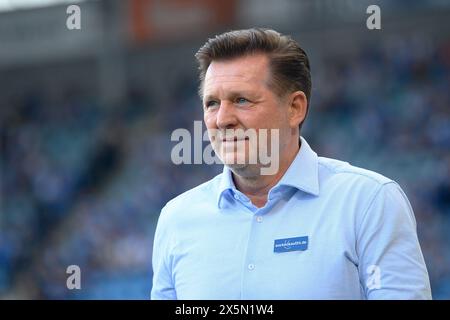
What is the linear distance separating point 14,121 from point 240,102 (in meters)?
13.7

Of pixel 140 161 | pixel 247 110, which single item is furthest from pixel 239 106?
pixel 140 161

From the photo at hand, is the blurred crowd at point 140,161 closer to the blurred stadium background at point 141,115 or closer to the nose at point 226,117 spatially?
the blurred stadium background at point 141,115

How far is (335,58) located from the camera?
1294 centimetres

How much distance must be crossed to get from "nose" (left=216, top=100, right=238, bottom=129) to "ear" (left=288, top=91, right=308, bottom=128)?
0.20 metres

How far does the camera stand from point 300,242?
2.23 metres

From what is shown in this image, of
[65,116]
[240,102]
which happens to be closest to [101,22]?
[65,116]

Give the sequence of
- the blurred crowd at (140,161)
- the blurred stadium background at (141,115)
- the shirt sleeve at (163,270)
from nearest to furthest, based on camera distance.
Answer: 1. the shirt sleeve at (163,270)
2. the blurred crowd at (140,161)
3. the blurred stadium background at (141,115)

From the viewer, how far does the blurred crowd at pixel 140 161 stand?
1050cm

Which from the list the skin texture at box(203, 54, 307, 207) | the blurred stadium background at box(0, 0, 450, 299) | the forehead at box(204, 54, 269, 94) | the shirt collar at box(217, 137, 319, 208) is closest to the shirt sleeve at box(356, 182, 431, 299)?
the shirt collar at box(217, 137, 319, 208)

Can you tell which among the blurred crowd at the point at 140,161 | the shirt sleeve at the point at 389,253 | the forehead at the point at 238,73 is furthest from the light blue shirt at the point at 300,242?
the blurred crowd at the point at 140,161

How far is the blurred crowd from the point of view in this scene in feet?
34.4

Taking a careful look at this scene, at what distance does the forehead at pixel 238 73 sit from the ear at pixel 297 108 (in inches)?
4.9

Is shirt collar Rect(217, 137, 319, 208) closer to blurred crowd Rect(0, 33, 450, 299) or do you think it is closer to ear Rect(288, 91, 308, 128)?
ear Rect(288, 91, 308, 128)
